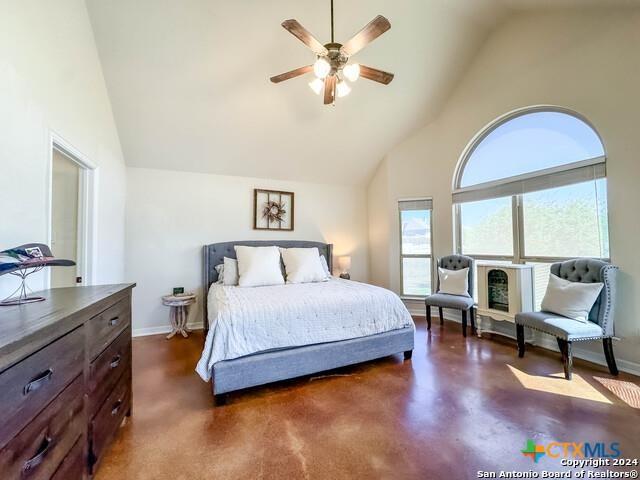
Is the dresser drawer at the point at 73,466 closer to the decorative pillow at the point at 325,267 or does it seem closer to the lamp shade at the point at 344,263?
the decorative pillow at the point at 325,267

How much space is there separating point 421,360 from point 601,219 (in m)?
→ 2.29

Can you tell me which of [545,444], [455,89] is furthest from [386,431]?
[455,89]

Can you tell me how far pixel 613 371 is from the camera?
7.93 feet

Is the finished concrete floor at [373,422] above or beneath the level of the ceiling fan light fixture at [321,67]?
beneath

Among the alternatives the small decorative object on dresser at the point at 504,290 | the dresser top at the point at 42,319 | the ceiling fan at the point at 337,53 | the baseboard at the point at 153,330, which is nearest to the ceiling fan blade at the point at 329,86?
the ceiling fan at the point at 337,53

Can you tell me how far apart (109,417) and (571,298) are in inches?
147

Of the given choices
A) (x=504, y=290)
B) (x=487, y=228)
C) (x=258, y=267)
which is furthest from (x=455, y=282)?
(x=258, y=267)

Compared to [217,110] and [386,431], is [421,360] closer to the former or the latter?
[386,431]

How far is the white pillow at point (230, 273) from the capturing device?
3584 mm

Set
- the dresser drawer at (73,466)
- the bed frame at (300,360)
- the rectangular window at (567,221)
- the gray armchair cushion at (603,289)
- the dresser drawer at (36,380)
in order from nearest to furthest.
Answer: the dresser drawer at (36,380) → the dresser drawer at (73,466) → the bed frame at (300,360) → the gray armchair cushion at (603,289) → the rectangular window at (567,221)

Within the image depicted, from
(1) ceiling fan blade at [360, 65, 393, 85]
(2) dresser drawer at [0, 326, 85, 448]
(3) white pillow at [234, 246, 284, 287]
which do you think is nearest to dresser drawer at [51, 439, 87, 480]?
(2) dresser drawer at [0, 326, 85, 448]

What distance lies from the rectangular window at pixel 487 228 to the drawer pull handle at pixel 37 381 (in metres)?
4.33

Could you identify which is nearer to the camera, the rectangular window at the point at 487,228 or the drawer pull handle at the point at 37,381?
the drawer pull handle at the point at 37,381

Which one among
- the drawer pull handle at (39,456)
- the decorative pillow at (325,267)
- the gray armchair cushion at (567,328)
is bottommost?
the gray armchair cushion at (567,328)
